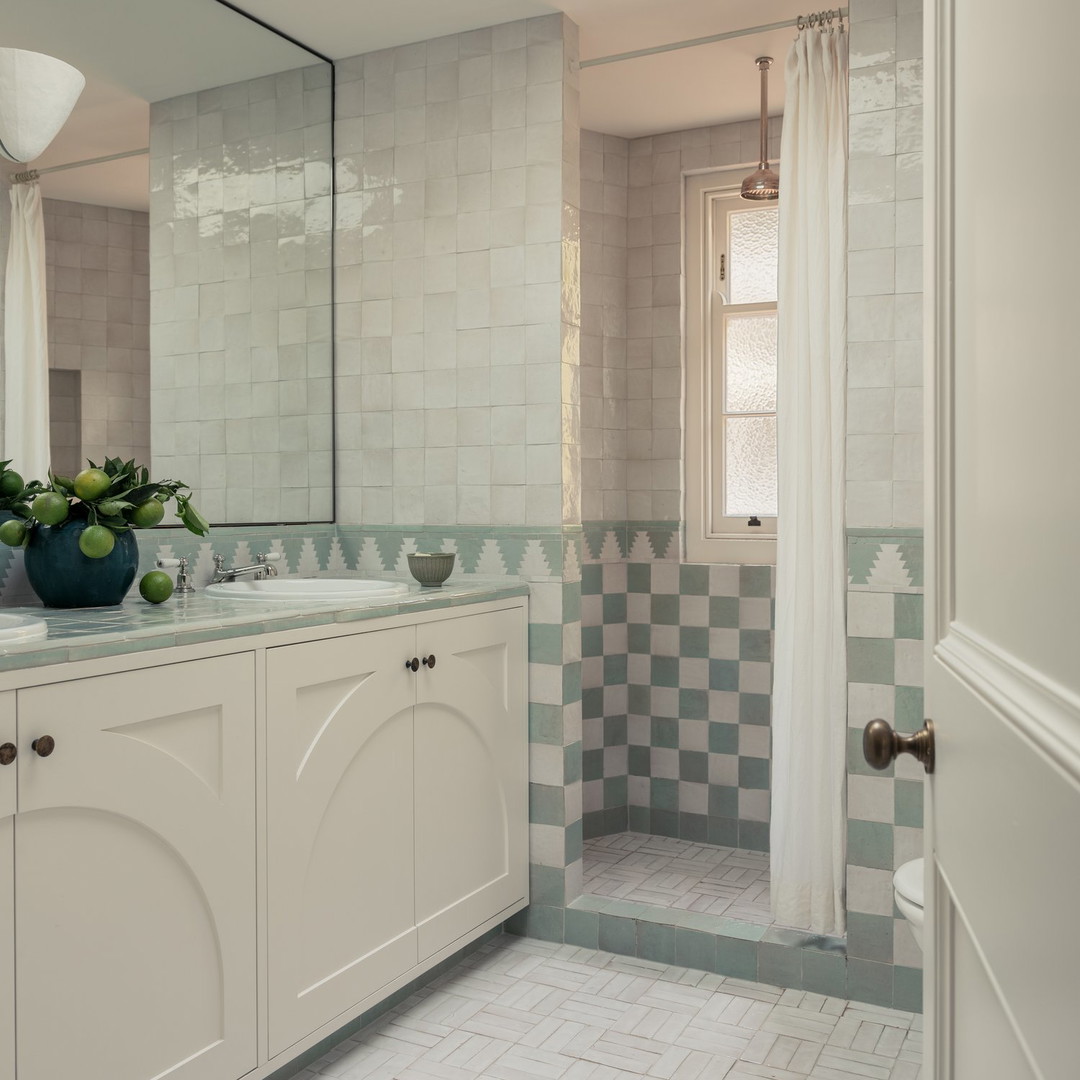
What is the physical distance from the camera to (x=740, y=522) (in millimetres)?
3703

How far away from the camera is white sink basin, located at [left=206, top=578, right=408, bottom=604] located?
2367mm

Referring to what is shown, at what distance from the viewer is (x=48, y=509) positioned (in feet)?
6.89

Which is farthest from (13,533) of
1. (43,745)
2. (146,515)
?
(43,745)

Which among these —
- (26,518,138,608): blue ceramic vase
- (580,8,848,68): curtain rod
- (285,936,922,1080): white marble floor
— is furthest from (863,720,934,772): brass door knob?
(580,8,848,68): curtain rod

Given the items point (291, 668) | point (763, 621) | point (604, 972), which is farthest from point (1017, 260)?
point (763, 621)

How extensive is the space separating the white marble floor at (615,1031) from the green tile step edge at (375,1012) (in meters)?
0.02

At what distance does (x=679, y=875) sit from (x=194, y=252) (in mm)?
2290

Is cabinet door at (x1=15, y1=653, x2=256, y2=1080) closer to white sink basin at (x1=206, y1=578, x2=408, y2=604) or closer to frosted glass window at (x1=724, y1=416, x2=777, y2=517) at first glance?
white sink basin at (x1=206, y1=578, x2=408, y2=604)

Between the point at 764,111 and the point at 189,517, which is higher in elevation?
the point at 764,111

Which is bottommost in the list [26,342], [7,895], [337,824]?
[337,824]

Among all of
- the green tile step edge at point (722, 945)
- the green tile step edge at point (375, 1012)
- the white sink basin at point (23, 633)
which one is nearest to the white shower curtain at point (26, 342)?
the white sink basin at point (23, 633)

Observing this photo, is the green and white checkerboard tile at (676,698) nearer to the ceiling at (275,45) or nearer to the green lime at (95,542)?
the ceiling at (275,45)

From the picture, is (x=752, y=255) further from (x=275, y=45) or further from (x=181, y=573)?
(x=181, y=573)

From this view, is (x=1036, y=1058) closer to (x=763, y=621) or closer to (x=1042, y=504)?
(x=1042, y=504)
